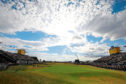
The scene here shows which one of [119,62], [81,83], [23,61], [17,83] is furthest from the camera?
[23,61]

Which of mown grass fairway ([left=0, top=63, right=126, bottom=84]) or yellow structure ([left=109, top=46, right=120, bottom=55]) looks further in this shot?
yellow structure ([left=109, top=46, right=120, bottom=55])

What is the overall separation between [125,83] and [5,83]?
16819mm

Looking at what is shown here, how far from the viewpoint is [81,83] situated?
40.1 ft

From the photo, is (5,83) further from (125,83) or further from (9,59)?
(125,83)

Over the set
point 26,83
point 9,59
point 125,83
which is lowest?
point 125,83

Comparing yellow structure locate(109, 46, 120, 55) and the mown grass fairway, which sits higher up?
yellow structure locate(109, 46, 120, 55)

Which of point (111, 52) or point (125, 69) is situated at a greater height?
point (111, 52)

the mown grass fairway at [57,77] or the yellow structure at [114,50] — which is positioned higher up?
the yellow structure at [114,50]

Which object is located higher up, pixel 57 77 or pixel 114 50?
pixel 114 50

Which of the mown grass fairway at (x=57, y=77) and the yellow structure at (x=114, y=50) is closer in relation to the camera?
the mown grass fairway at (x=57, y=77)

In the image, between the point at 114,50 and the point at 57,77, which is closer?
the point at 57,77

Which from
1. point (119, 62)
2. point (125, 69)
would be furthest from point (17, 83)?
point (119, 62)

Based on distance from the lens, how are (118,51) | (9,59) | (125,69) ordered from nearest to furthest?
1. (9,59)
2. (125,69)
3. (118,51)

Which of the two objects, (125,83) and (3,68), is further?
(125,83)
